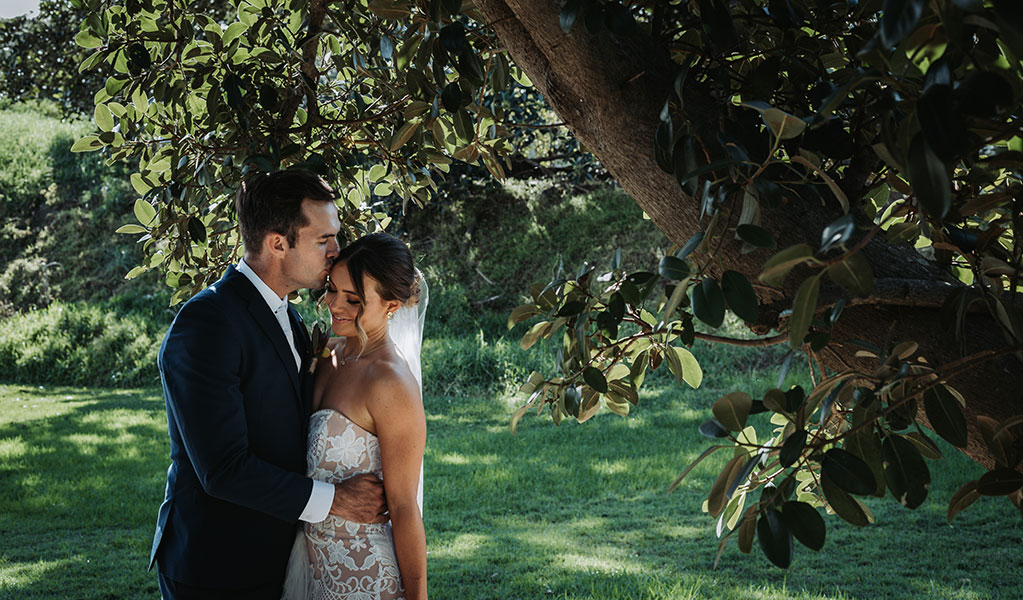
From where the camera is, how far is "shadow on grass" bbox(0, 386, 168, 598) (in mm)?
5129

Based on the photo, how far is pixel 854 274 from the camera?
99 cm

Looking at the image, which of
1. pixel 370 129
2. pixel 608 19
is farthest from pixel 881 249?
pixel 370 129

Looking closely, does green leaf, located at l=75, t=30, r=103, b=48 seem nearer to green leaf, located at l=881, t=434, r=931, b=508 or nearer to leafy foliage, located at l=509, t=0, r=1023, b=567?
leafy foliage, located at l=509, t=0, r=1023, b=567

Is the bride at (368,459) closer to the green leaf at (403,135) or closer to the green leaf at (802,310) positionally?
the green leaf at (403,135)

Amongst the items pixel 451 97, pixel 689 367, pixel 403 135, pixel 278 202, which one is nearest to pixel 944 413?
pixel 689 367

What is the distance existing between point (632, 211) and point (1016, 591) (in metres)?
8.25

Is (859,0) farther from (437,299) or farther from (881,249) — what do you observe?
(437,299)

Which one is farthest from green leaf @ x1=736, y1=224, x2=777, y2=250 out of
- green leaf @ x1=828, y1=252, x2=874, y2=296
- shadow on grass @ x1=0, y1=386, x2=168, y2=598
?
shadow on grass @ x1=0, y1=386, x2=168, y2=598

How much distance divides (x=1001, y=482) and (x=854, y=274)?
0.44 m

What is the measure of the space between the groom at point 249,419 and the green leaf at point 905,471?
1.48 metres

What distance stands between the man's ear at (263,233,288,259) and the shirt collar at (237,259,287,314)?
0.08 m

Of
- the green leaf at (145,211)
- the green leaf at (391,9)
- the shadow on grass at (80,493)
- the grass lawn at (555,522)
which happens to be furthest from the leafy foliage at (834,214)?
the shadow on grass at (80,493)

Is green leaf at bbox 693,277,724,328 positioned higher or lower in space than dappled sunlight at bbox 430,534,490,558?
higher

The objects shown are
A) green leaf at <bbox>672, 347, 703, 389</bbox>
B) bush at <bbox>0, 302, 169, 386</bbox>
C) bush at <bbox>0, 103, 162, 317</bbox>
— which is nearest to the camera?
green leaf at <bbox>672, 347, 703, 389</bbox>
